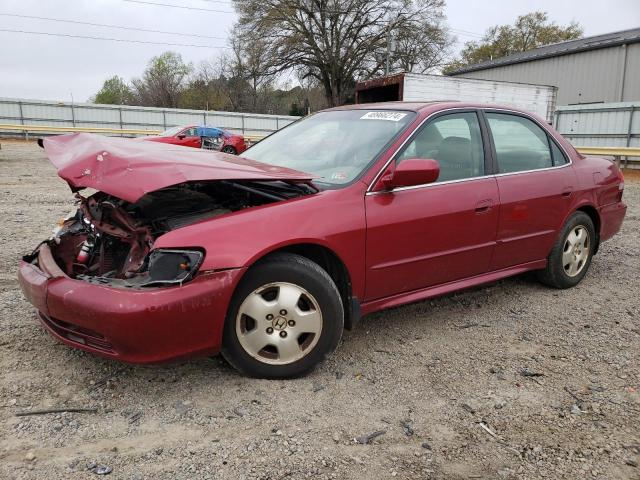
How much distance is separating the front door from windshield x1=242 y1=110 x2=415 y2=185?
20 cm

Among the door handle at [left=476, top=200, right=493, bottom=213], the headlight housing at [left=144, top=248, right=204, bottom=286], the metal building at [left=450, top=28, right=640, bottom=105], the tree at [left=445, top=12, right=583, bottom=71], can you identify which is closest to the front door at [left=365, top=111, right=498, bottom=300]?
the door handle at [left=476, top=200, right=493, bottom=213]

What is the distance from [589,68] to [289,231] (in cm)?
2755

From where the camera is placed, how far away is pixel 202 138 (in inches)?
783

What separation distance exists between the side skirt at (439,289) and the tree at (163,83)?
5523cm

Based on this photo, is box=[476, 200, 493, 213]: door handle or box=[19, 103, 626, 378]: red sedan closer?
box=[19, 103, 626, 378]: red sedan

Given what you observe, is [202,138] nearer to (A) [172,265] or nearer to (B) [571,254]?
(B) [571,254]

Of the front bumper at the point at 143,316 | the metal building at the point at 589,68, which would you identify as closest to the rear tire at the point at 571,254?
the front bumper at the point at 143,316

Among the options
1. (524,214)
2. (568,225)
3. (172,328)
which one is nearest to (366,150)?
(524,214)

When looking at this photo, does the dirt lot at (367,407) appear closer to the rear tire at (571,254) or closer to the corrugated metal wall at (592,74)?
the rear tire at (571,254)

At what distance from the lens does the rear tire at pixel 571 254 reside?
4.34 m

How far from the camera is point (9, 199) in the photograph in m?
8.45

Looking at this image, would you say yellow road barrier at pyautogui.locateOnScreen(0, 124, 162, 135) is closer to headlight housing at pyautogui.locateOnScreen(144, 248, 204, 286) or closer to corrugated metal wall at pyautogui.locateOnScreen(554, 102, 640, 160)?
Answer: corrugated metal wall at pyautogui.locateOnScreen(554, 102, 640, 160)

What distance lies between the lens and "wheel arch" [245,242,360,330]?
2.98 m

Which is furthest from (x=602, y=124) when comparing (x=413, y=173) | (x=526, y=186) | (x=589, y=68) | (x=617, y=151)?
(x=413, y=173)
